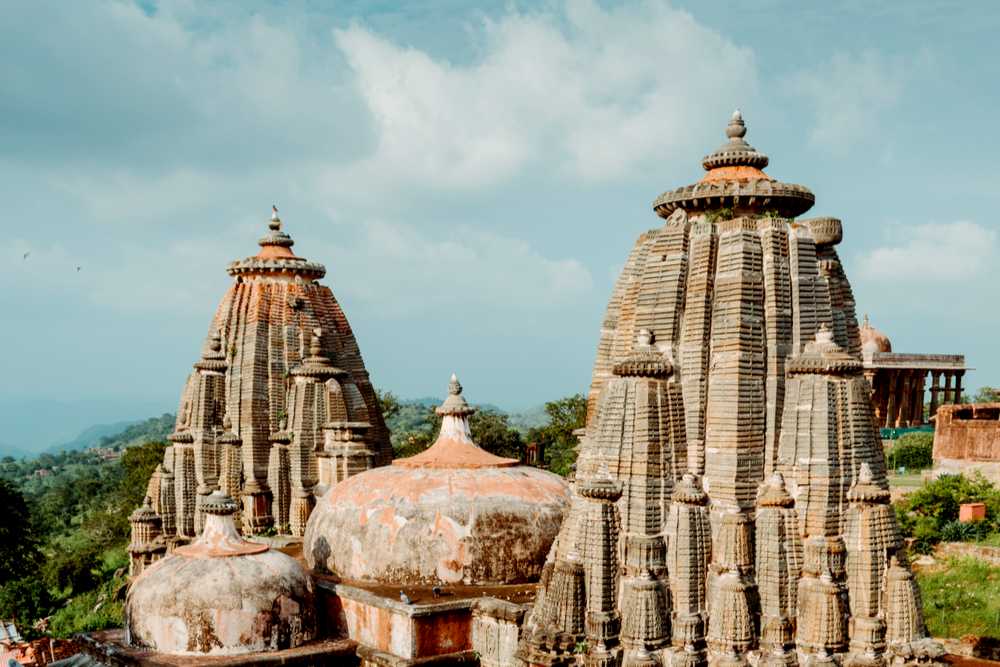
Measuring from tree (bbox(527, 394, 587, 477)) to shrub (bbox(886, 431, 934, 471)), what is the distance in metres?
15.2

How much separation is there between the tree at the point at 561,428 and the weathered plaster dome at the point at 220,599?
3521cm

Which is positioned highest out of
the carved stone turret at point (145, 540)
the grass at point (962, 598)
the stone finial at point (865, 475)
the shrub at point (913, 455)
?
the stone finial at point (865, 475)

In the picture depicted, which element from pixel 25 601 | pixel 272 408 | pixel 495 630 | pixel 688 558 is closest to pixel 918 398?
pixel 272 408

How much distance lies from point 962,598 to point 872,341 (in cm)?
2493

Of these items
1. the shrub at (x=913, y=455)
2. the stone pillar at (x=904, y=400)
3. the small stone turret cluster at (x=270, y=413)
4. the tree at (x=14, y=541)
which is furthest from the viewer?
the stone pillar at (x=904, y=400)

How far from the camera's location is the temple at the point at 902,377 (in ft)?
167

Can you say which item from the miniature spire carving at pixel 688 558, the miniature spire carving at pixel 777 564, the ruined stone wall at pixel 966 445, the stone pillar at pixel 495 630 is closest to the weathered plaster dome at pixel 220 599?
the stone pillar at pixel 495 630

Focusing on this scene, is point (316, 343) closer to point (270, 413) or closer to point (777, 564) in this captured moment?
point (270, 413)

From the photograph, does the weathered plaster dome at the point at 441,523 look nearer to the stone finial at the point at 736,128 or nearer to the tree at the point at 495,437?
the stone finial at the point at 736,128

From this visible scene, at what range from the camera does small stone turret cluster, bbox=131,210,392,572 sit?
27.5 metres

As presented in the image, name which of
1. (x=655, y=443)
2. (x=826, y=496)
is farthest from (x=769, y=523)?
(x=655, y=443)

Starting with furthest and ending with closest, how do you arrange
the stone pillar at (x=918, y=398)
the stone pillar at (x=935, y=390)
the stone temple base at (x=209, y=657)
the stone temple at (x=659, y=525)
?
the stone pillar at (x=935, y=390)
the stone pillar at (x=918, y=398)
the stone temple base at (x=209, y=657)
the stone temple at (x=659, y=525)

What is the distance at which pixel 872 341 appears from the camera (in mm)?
52500

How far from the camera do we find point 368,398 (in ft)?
105
